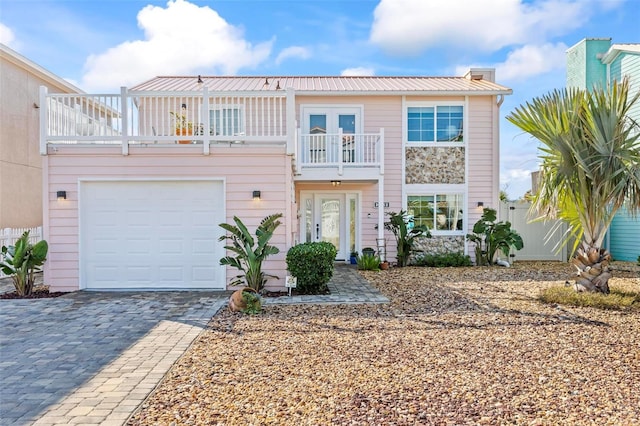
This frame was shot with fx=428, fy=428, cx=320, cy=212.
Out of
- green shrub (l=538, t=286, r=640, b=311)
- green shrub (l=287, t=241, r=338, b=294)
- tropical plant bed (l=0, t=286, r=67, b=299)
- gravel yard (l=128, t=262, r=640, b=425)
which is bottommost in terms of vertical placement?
tropical plant bed (l=0, t=286, r=67, b=299)

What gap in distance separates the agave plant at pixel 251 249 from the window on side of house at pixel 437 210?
664 cm

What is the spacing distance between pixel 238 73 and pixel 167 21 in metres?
6.49

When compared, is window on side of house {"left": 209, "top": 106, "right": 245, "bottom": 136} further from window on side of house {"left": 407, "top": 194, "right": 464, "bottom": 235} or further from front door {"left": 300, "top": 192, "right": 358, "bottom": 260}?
window on side of house {"left": 407, "top": 194, "right": 464, "bottom": 235}

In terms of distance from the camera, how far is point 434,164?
13.5m

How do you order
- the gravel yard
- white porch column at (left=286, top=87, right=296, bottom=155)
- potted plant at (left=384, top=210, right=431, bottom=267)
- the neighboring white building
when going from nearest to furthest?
the gravel yard → white porch column at (left=286, top=87, right=296, bottom=155) → potted plant at (left=384, top=210, right=431, bottom=267) → the neighboring white building

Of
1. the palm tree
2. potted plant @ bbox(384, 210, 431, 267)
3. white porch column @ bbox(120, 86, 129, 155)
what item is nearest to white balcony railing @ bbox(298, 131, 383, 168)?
potted plant @ bbox(384, 210, 431, 267)

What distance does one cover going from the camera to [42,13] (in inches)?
342

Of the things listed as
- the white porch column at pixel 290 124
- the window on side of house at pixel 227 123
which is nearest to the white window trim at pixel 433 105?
the window on side of house at pixel 227 123

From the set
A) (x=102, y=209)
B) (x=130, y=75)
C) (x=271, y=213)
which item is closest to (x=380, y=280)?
(x=271, y=213)

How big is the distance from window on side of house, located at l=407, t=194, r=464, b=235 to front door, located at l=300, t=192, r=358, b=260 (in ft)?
6.42

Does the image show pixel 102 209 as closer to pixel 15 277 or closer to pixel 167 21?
pixel 15 277

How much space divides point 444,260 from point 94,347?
10000 millimetres

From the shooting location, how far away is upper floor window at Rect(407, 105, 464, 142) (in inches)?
530

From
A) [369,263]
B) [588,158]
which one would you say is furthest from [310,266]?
[588,158]
